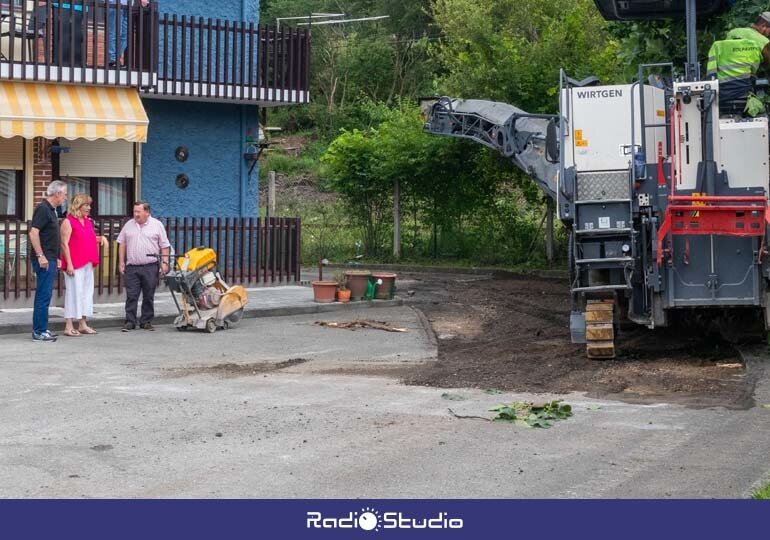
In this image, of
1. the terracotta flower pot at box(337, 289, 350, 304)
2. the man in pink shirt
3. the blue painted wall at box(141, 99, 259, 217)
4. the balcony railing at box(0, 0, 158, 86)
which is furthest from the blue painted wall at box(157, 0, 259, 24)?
the man in pink shirt

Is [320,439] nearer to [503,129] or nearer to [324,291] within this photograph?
[324,291]

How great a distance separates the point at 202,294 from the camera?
1678 centimetres

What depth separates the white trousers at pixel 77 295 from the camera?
15812 millimetres

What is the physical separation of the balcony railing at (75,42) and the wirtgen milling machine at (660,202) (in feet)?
28.7

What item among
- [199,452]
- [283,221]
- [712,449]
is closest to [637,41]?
[283,221]

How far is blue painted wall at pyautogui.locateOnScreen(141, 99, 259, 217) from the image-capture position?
2281 cm

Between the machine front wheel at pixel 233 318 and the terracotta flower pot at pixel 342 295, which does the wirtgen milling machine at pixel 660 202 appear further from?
the terracotta flower pot at pixel 342 295

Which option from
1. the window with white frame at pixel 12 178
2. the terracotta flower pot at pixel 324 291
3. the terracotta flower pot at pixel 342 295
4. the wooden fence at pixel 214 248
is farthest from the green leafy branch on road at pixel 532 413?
the window with white frame at pixel 12 178

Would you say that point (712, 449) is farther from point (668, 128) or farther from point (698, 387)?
point (668, 128)

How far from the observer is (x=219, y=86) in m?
22.7

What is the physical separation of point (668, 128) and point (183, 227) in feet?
31.9

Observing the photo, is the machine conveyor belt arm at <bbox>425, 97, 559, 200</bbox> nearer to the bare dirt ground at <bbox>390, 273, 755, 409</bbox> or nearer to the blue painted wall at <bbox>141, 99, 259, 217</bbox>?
the bare dirt ground at <bbox>390, 273, 755, 409</bbox>

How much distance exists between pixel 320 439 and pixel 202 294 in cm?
788

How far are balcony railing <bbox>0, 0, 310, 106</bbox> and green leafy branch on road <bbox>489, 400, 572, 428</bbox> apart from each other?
11.7 meters
